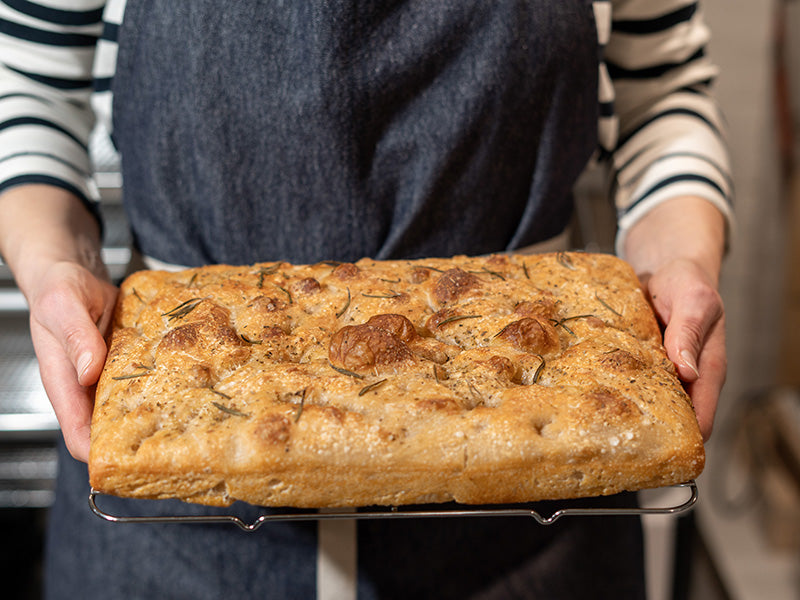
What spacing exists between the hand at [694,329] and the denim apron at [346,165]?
27cm

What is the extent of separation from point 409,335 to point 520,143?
0.43m

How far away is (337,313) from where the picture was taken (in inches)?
36.5

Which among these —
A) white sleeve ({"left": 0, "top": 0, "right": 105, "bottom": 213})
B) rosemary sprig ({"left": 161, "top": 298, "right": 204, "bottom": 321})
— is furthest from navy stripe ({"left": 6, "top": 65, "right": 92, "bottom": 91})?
rosemary sprig ({"left": 161, "top": 298, "right": 204, "bottom": 321})

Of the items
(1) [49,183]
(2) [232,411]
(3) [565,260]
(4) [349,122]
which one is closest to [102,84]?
(1) [49,183]

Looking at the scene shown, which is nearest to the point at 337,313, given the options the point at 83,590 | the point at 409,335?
the point at 409,335

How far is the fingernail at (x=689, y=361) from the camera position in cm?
87

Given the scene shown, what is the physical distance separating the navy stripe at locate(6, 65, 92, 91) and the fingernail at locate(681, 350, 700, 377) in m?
1.08

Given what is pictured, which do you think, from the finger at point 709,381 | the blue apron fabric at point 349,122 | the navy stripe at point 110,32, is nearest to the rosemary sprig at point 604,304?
the finger at point 709,381

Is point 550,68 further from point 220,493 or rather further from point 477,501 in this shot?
point 220,493

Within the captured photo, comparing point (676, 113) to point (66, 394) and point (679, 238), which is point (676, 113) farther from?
point (66, 394)

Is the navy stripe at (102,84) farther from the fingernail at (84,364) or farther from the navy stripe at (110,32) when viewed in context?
the fingernail at (84,364)

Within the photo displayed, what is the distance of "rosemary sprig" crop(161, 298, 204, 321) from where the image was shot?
90 centimetres

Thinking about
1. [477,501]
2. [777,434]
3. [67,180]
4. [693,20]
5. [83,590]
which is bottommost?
[777,434]

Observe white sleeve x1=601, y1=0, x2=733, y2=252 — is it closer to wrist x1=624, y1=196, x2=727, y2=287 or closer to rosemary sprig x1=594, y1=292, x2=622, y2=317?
wrist x1=624, y1=196, x2=727, y2=287
